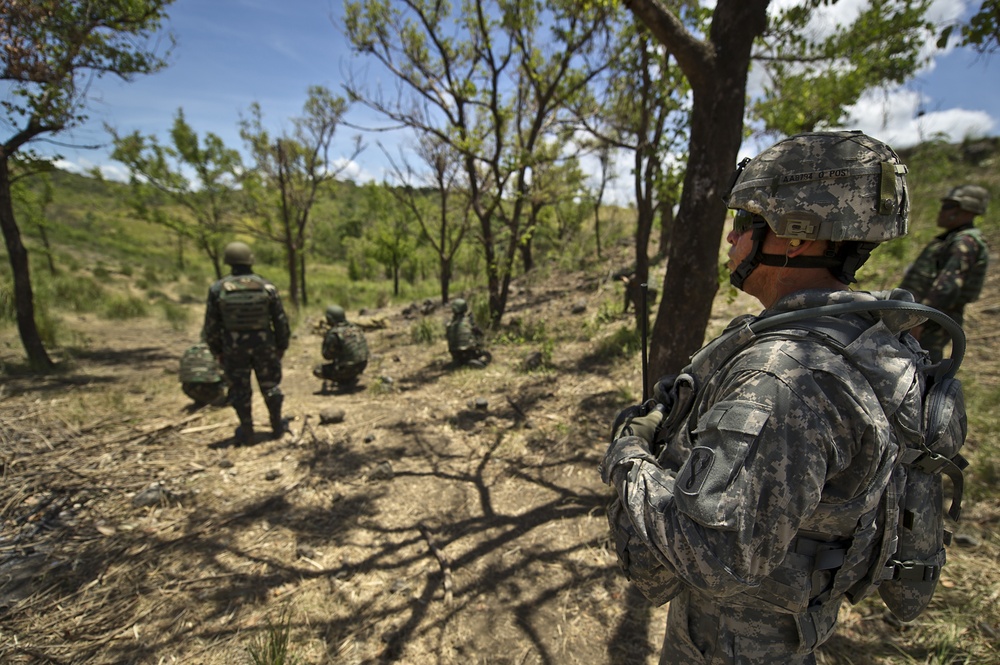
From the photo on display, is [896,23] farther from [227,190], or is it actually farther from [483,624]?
[227,190]

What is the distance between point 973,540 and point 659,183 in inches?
149

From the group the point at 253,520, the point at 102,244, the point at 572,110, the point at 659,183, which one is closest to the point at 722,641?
the point at 253,520

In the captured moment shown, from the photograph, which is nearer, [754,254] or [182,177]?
[754,254]

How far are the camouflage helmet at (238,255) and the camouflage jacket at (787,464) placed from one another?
16.0 feet

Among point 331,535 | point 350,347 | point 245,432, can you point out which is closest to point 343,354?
point 350,347

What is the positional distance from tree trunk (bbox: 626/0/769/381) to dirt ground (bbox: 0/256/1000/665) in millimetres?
1769

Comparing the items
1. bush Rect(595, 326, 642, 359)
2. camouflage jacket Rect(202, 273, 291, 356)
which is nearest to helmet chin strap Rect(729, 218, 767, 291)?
camouflage jacket Rect(202, 273, 291, 356)

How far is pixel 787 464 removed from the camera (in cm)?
98

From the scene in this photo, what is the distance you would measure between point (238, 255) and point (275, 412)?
1.79 metres

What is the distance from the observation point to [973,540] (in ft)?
9.25

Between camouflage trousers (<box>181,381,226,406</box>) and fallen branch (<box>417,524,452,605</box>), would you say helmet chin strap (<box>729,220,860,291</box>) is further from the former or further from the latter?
camouflage trousers (<box>181,381,226,406</box>)

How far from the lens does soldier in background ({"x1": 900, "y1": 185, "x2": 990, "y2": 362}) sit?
3494 millimetres

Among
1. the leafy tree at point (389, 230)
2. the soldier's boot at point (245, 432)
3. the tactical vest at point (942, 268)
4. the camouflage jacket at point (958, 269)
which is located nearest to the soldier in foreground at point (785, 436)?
the camouflage jacket at point (958, 269)

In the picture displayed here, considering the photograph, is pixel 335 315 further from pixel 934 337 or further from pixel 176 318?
pixel 176 318
